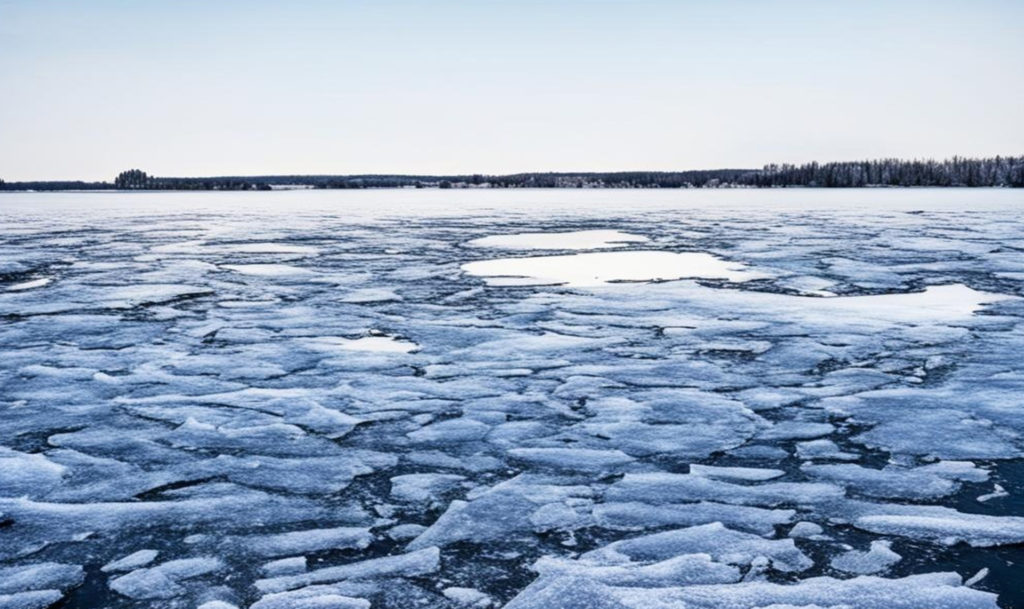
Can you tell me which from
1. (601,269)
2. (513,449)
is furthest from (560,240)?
(513,449)

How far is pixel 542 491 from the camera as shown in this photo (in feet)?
9.82

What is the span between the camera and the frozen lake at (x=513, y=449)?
2338 millimetres

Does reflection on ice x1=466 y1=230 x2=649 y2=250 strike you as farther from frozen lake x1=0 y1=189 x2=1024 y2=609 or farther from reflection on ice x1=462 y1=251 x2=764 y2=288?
frozen lake x1=0 y1=189 x2=1024 y2=609

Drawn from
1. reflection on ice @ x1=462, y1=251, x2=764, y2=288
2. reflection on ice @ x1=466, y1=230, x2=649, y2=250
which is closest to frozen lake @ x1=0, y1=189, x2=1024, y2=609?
reflection on ice @ x1=462, y1=251, x2=764, y2=288

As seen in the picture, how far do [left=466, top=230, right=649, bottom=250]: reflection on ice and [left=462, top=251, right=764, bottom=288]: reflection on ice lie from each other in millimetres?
1528

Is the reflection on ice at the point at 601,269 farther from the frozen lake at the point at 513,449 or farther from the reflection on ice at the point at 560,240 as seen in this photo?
the reflection on ice at the point at 560,240

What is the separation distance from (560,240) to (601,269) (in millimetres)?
4952

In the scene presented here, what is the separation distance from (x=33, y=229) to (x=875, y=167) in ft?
315

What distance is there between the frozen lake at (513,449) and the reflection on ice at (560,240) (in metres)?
5.75

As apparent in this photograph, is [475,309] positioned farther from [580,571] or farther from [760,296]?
[580,571]

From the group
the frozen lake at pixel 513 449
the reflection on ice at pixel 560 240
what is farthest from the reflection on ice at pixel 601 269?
the reflection on ice at pixel 560 240

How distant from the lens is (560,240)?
49.5 ft

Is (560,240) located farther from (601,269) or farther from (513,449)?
(513,449)

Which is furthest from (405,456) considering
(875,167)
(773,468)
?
(875,167)
